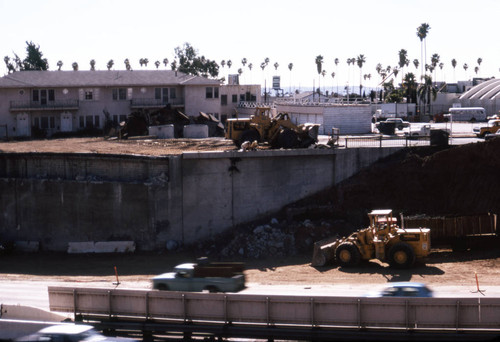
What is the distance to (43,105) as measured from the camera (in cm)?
6581

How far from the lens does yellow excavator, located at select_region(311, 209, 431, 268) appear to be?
32.8 m

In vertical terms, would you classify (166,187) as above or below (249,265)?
above

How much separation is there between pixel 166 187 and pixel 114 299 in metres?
19.4

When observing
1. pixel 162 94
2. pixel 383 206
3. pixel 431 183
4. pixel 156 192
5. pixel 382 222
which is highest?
pixel 162 94

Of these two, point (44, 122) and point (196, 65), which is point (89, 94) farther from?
point (196, 65)

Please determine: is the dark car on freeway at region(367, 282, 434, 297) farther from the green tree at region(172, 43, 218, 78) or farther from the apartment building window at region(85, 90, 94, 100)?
the green tree at region(172, 43, 218, 78)

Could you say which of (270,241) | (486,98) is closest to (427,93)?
(486,98)

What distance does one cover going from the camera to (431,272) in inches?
1293

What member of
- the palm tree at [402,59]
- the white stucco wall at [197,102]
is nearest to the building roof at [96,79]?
the white stucco wall at [197,102]

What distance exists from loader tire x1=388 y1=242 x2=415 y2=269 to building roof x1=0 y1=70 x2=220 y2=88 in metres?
41.1

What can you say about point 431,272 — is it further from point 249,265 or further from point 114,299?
point 114,299

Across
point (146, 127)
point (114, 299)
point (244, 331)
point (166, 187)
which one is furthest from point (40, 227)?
point (244, 331)

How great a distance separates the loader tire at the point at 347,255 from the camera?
112 feet

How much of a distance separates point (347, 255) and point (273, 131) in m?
15.1
